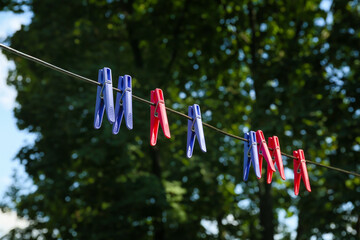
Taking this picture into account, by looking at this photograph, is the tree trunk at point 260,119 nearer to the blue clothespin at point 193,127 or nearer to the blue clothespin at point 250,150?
the blue clothespin at point 250,150

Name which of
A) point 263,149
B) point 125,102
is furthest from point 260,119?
point 125,102

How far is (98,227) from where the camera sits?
10500mm

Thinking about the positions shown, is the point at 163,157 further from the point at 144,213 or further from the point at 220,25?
the point at 220,25

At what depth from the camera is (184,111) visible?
37.0 feet

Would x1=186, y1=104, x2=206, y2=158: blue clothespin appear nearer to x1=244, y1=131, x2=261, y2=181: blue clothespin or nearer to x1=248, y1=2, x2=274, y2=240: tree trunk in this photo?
x1=244, y1=131, x2=261, y2=181: blue clothespin

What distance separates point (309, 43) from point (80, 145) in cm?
596

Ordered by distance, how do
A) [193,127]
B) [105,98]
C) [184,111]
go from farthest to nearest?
[184,111] < [193,127] < [105,98]

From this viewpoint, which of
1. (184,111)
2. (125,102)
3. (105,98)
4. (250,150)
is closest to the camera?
(105,98)

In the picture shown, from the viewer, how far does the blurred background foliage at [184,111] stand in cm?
1002

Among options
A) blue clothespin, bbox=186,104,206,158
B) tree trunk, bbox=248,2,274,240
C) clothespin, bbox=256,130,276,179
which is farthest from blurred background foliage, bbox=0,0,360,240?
blue clothespin, bbox=186,104,206,158

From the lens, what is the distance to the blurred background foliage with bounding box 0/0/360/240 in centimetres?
1002

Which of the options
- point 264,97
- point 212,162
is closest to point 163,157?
point 212,162

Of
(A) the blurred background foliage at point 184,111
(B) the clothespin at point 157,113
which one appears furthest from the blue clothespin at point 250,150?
(A) the blurred background foliage at point 184,111

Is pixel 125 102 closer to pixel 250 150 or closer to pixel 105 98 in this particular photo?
pixel 105 98
